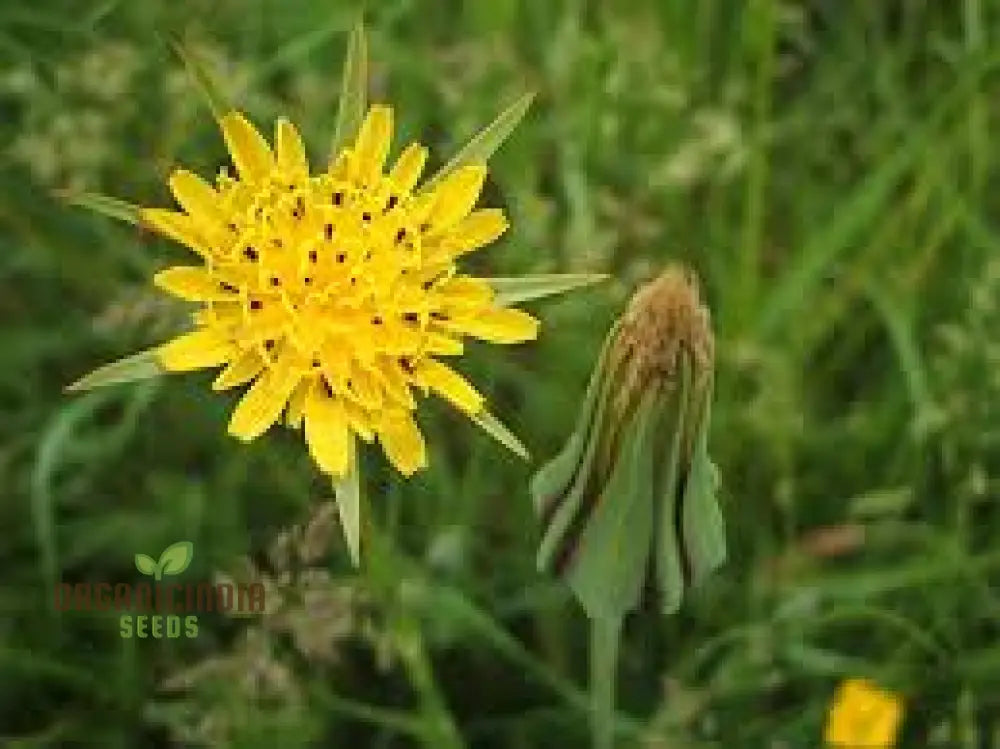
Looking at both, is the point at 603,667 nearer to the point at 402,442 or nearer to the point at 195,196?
the point at 402,442

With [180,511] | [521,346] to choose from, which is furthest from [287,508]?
[521,346]

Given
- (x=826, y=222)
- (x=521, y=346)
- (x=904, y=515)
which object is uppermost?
(x=826, y=222)

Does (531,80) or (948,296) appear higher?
(531,80)

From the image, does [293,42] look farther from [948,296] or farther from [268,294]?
[948,296]

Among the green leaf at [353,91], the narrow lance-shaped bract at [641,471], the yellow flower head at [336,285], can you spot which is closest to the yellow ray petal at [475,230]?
the yellow flower head at [336,285]

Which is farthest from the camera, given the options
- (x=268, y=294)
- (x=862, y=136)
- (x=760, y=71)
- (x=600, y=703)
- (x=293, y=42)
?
(x=862, y=136)

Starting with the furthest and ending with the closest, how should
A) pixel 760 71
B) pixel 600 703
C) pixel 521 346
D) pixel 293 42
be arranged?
pixel 521 346, pixel 293 42, pixel 760 71, pixel 600 703
